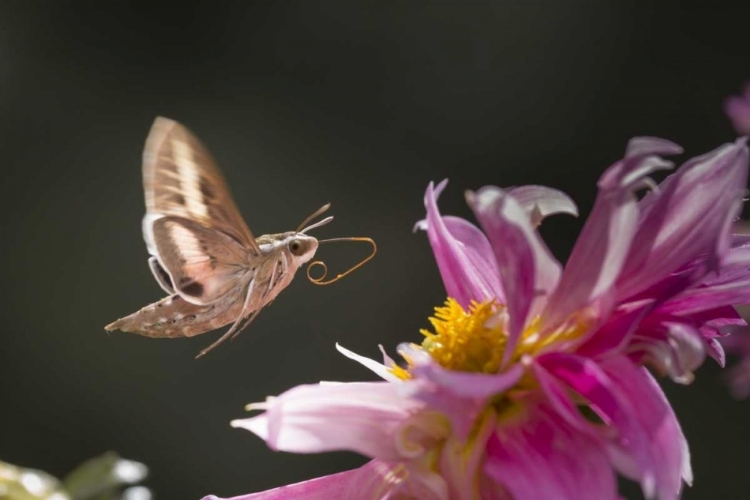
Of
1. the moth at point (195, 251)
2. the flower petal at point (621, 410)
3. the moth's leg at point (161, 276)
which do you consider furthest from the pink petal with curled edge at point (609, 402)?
the moth's leg at point (161, 276)

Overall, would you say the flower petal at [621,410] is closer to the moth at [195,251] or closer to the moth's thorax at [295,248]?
the moth at [195,251]

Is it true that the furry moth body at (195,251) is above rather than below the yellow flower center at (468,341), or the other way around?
above

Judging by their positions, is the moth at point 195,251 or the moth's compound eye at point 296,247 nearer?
the moth at point 195,251

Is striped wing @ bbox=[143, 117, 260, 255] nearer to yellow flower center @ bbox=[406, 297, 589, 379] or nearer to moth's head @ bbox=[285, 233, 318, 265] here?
moth's head @ bbox=[285, 233, 318, 265]

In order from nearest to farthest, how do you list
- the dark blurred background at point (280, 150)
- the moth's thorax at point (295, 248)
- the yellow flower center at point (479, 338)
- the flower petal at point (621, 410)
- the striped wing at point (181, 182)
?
the flower petal at point (621, 410) → the yellow flower center at point (479, 338) → the striped wing at point (181, 182) → the moth's thorax at point (295, 248) → the dark blurred background at point (280, 150)

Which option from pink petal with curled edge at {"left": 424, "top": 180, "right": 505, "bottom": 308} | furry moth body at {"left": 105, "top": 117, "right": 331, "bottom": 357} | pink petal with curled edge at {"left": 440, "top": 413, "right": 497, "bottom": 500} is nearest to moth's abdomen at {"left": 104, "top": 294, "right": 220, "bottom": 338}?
furry moth body at {"left": 105, "top": 117, "right": 331, "bottom": 357}

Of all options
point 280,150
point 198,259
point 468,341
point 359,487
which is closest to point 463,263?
point 468,341

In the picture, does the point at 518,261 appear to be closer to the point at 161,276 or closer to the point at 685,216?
the point at 685,216
